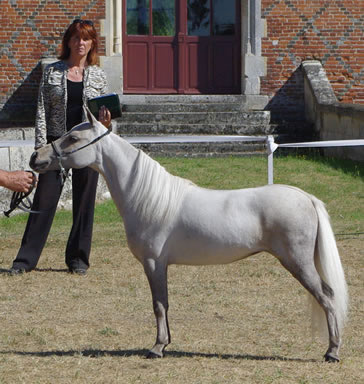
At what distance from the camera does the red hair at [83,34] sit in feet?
27.5

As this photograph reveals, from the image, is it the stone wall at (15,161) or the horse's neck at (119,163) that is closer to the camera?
the horse's neck at (119,163)

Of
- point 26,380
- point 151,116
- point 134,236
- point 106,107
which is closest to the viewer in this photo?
point 26,380

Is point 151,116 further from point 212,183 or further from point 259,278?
point 259,278

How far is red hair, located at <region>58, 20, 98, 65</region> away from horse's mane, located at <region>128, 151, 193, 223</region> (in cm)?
264

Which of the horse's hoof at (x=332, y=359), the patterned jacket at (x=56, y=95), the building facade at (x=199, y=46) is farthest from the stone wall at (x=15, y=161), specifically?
the building facade at (x=199, y=46)

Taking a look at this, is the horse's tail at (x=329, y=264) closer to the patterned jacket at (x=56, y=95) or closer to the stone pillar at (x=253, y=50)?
the patterned jacket at (x=56, y=95)

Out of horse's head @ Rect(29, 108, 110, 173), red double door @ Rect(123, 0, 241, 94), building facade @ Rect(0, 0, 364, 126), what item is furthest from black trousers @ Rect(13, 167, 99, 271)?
red double door @ Rect(123, 0, 241, 94)

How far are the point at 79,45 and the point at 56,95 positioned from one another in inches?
19.9

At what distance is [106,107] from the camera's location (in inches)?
266

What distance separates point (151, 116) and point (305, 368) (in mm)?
13611

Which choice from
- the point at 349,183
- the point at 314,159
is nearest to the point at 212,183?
the point at 349,183

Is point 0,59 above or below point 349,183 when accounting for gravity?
above

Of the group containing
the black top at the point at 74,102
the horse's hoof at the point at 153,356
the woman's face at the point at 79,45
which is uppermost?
the woman's face at the point at 79,45

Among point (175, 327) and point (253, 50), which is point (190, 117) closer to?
point (253, 50)
